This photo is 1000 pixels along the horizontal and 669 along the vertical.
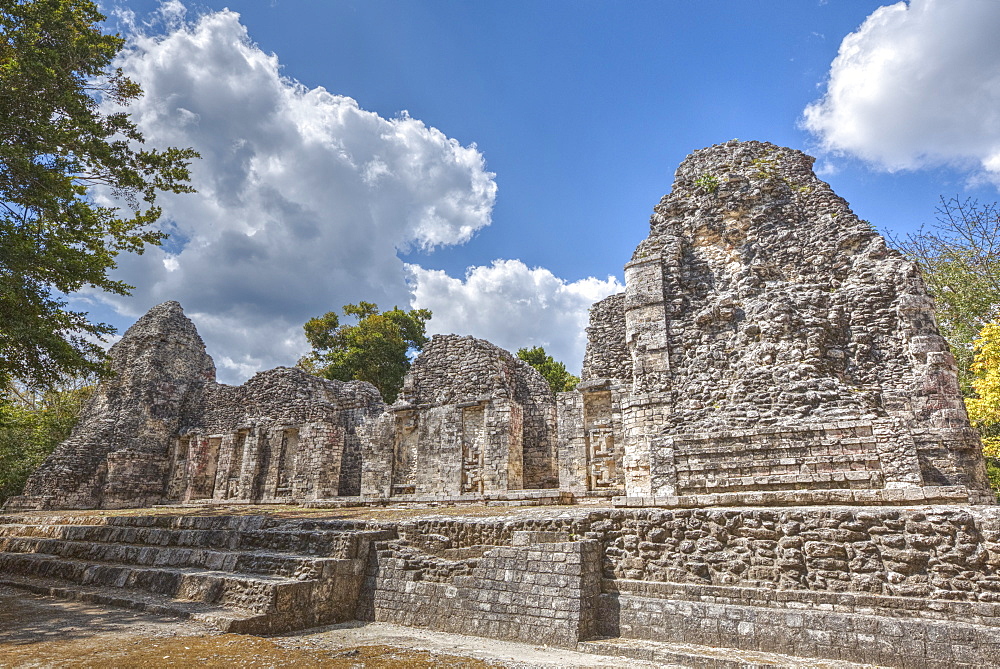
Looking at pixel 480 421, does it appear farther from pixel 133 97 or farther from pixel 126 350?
pixel 126 350

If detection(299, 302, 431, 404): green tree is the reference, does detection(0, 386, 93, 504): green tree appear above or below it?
below

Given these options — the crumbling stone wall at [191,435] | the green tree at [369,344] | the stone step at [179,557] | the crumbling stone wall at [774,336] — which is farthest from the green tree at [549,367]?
the stone step at [179,557]

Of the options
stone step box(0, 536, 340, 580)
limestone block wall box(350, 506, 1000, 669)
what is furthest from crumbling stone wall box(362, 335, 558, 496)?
limestone block wall box(350, 506, 1000, 669)

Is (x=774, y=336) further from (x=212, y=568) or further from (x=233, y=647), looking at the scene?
(x=212, y=568)

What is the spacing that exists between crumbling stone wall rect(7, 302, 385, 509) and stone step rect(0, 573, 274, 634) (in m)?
8.06

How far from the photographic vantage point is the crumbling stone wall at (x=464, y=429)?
13688 mm

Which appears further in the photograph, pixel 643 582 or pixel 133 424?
pixel 133 424

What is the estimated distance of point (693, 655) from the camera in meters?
4.65

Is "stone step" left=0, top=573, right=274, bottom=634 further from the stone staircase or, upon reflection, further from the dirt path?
the dirt path

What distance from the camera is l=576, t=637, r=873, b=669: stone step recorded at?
444cm

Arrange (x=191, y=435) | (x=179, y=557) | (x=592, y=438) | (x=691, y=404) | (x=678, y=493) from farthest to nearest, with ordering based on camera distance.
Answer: (x=191, y=435), (x=592, y=438), (x=691, y=404), (x=678, y=493), (x=179, y=557)

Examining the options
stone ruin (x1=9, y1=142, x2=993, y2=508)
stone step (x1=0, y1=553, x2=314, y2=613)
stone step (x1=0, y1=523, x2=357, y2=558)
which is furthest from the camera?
stone ruin (x1=9, y1=142, x2=993, y2=508)

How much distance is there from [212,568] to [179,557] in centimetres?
102

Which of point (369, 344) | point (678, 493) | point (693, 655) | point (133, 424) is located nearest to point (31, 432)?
point (133, 424)
